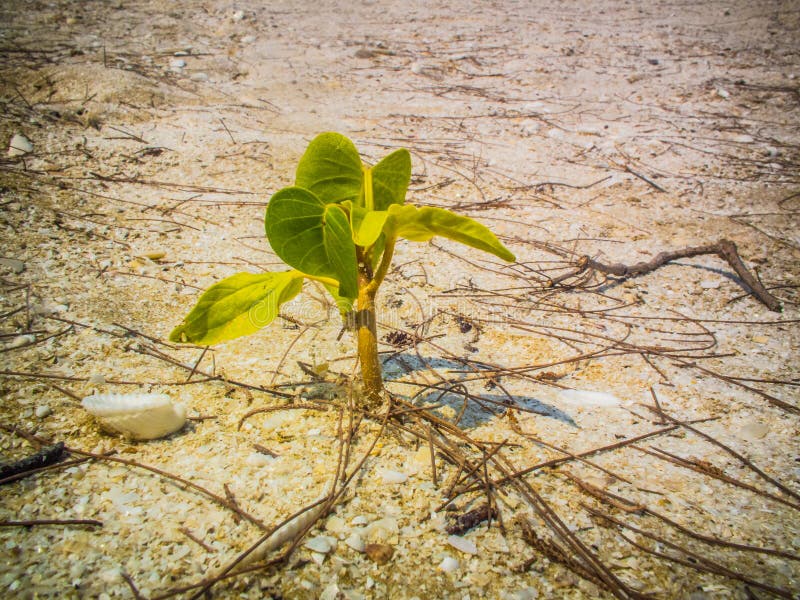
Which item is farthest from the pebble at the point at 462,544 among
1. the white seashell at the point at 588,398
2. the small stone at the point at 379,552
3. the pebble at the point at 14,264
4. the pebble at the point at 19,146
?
the pebble at the point at 19,146

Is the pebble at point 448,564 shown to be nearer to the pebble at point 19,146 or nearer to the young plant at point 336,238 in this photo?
the young plant at point 336,238

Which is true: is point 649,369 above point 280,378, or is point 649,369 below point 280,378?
below

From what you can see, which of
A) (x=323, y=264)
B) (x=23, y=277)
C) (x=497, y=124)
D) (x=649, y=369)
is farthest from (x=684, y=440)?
(x=497, y=124)

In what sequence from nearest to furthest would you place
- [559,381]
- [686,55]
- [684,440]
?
1. [684,440]
2. [559,381]
3. [686,55]

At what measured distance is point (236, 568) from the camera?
0.95m

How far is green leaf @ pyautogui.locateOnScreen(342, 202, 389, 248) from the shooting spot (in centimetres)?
100

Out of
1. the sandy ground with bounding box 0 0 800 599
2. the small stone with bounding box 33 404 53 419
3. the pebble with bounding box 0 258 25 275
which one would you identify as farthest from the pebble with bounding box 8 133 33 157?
the small stone with bounding box 33 404 53 419

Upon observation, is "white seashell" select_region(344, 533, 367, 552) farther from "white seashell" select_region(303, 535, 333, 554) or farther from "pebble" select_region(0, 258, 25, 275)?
"pebble" select_region(0, 258, 25, 275)

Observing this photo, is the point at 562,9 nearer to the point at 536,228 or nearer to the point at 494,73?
the point at 494,73

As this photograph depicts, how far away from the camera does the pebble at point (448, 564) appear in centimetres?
102

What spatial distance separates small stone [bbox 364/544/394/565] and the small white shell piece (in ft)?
2.06

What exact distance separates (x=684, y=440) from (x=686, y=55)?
Answer: 5746 millimetres

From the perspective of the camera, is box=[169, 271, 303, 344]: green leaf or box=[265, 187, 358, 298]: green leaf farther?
box=[169, 271, 303, 344]: green leaf

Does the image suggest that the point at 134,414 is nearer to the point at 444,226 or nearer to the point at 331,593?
the point at 331,593
